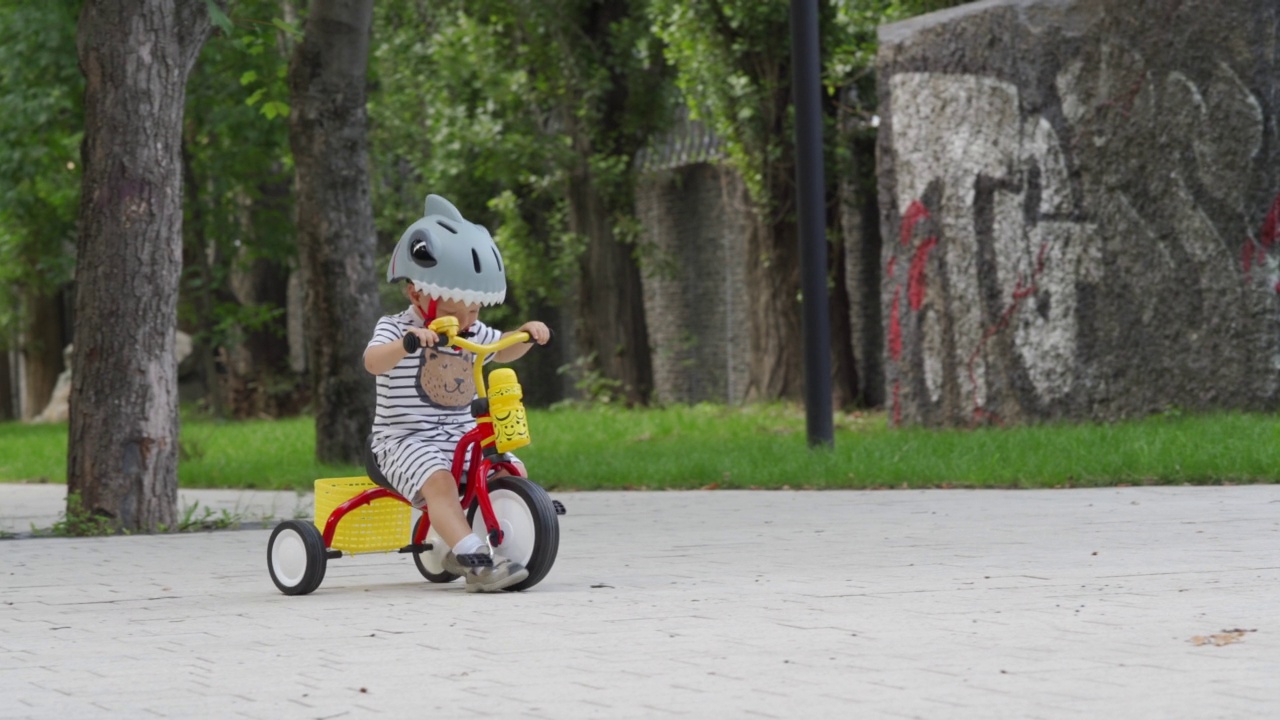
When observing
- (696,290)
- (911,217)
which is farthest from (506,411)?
(696,290)

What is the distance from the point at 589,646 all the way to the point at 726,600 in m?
1.09

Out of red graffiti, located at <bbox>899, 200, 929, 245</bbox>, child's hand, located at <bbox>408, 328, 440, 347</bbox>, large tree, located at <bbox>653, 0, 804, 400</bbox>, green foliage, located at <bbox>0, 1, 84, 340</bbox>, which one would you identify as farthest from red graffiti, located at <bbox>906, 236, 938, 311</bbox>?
child's hand, located at <bbox>408, 328, 440, 347</bbox>

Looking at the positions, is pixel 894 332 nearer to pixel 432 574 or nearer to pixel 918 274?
pixel 918 274

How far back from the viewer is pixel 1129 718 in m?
4.29

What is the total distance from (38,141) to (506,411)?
17219 mm


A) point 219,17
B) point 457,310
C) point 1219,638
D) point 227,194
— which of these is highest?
point 227,194

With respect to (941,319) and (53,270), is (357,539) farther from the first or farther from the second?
(53,270)

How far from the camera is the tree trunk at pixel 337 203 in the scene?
46.4ft

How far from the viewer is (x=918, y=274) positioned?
1633 centimetres

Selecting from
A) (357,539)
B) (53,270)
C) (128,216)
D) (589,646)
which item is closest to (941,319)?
(128,216)

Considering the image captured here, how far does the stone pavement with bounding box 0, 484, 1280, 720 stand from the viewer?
473 centimetres

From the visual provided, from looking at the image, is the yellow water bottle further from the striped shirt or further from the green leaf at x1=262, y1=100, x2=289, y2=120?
the green leaf at x1=262, y1=100, x2=289, y2=120

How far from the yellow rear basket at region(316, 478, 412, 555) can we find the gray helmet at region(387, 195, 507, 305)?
2.74 ft

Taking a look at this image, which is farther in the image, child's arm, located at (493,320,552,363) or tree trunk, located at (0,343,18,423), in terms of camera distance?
tree trunk, located at (0,343,18,423)
